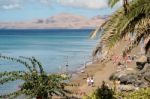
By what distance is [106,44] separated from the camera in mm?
14703

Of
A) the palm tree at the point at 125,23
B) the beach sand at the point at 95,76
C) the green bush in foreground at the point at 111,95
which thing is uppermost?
the palm tree at the point at 125,23

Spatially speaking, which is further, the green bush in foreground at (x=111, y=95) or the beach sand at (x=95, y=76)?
the beach sand at (x=95, y=76)

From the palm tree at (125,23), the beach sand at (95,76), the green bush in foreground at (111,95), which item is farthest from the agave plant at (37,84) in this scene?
the beach sand at (95,76)

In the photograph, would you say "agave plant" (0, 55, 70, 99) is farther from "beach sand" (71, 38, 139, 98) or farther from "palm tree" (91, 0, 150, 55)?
"beach sand" (71, 38, 139, 98)

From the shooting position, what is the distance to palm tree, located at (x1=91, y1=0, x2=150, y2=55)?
14742 millimetres

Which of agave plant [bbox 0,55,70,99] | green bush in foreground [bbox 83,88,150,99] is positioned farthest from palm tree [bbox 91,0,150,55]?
agave plant [bbox 0,55,70,99]

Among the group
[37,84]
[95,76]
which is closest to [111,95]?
[37,84]

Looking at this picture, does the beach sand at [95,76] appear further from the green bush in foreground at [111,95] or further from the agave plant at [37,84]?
the green bush in foreground at [111,95]

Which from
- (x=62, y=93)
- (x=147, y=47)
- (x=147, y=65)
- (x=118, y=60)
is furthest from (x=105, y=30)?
(x=118, y=60)

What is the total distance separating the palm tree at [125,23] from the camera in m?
14.7

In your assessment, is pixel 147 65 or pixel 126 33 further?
pixel 147 65

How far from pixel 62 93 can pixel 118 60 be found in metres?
46.1

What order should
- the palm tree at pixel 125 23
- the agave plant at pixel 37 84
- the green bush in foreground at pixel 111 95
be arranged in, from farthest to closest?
the agave plant at pixel 37 84 → the green bush in foreground at pixel 111 95 → the palm tree at pixel 125 23

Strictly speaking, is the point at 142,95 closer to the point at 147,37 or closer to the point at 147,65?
the point at 147,37
